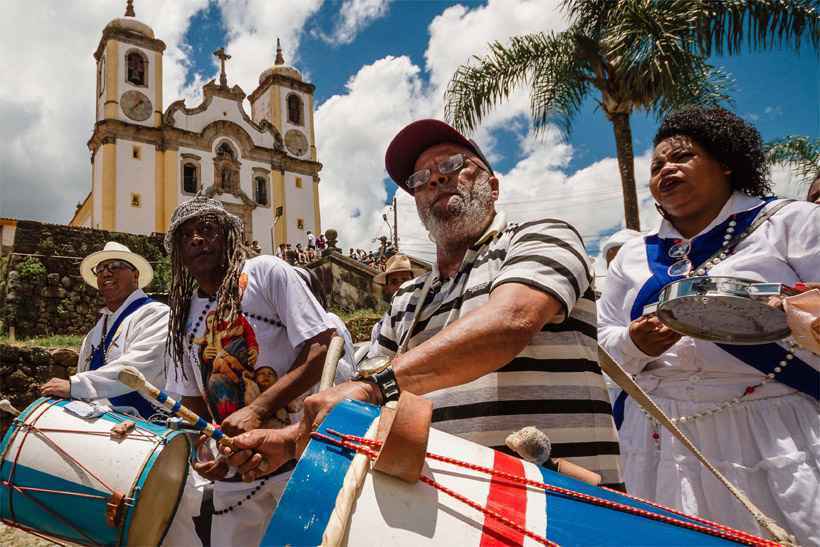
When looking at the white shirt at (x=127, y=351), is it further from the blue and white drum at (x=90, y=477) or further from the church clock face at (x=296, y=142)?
the church clock face at (x=296, y=142)

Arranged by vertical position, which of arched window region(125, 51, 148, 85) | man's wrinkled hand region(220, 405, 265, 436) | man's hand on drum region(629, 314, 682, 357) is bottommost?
man's wrinkled hand region(220, 405, 265, 436)

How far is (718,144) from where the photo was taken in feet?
7.17

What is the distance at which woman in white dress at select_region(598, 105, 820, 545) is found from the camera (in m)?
1.82

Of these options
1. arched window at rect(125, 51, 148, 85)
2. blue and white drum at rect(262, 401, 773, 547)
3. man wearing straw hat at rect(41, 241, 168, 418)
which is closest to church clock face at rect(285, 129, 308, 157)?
arched window at rect(125, 51, 148, 85)

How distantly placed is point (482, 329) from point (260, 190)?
37884 millimetres

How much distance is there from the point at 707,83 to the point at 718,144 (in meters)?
7.25

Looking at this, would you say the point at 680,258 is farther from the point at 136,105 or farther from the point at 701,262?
the point at 136,105

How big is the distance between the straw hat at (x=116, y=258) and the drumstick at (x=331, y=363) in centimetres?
432

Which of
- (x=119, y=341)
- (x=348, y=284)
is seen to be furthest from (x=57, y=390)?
(x=348, y=284)

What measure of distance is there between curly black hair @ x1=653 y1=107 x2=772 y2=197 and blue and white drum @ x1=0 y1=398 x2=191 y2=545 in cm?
268

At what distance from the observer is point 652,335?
196 cm

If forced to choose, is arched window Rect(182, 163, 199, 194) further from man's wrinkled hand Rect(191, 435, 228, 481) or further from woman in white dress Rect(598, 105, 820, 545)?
woman in white dress Rect(598, 105, 820, 545)

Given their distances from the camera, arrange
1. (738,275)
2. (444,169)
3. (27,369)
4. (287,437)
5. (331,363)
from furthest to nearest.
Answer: (27,369)
(444,169)
(738,275)
(287,437)
(331,363)

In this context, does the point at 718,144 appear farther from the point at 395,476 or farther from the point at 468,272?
the point at 395,476
